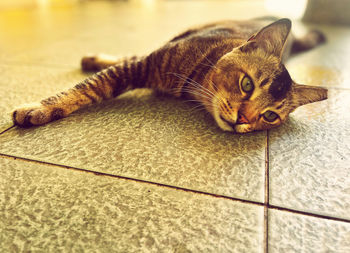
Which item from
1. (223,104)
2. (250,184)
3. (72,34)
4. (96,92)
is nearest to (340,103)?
(223,104)

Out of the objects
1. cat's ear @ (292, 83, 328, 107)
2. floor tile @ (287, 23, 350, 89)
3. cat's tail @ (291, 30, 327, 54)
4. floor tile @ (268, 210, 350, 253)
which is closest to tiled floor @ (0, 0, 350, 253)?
floor tile @ (268, 210, 350, 253)

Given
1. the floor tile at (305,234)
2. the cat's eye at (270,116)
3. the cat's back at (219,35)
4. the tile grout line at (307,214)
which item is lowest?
the floor tile at (305,234)

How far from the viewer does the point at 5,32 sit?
280cm

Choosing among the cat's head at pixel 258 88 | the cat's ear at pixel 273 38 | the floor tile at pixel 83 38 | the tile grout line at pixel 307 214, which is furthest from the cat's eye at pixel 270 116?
the floor tile at pixel 83 38

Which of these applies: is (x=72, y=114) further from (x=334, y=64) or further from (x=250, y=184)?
(x=334, y=64)

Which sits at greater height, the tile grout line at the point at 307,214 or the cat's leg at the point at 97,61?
the cat's leg at the point at 97,61

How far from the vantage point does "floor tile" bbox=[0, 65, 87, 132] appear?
127cm

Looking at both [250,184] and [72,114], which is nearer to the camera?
[250,184]

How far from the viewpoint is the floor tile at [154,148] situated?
0.85 m

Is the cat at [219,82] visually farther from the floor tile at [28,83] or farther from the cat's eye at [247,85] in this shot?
the floor tile at [28,83]

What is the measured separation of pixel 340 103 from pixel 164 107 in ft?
2.94

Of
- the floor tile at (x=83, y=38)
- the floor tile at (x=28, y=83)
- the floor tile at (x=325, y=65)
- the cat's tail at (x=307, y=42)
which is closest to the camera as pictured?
the floor tile at (x=28, y=83)

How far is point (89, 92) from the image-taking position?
4.08 feet

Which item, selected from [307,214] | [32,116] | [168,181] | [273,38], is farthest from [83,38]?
[307,214]
